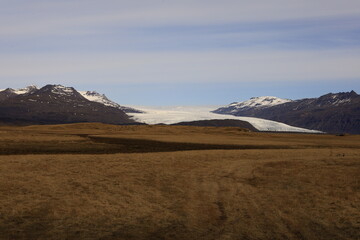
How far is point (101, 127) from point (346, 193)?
87.8m

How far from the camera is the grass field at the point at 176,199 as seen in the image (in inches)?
637

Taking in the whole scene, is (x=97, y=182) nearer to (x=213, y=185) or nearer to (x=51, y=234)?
(x=213, y=185)

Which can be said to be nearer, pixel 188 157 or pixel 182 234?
pixel 182 234

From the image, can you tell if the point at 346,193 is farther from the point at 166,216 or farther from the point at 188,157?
the point at 188,157

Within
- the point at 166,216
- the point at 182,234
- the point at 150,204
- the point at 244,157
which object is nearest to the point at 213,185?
the point at 150,204

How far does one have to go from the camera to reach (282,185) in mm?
26031

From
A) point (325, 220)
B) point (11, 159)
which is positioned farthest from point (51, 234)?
point (11, 159)

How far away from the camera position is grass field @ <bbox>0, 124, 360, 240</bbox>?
53.1ft

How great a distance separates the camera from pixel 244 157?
41.0 m

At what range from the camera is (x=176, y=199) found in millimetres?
21547

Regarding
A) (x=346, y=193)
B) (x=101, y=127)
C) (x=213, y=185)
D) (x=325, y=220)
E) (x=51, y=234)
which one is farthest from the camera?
(x=101, y=127)

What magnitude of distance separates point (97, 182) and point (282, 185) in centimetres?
1013

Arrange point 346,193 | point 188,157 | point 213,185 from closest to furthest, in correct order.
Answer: point 346,193, point 213,185, point 188,157

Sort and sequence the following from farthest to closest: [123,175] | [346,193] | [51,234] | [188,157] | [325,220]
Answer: [188,157]
[123,175]
[346,193]
[325,220]
[51,234]
